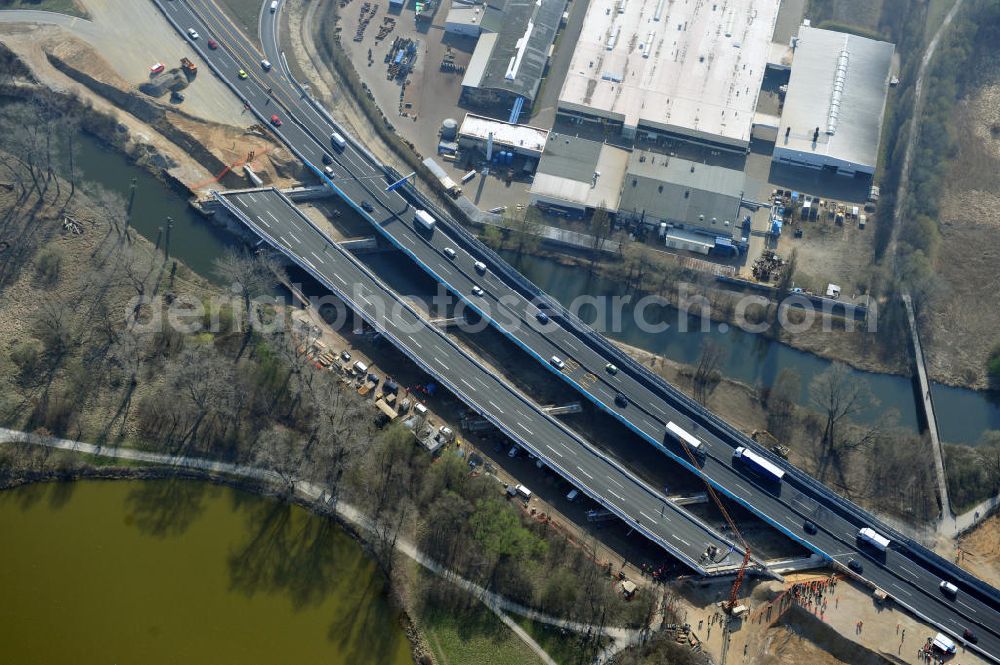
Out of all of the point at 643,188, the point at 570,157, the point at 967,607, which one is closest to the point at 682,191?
the point at 643,188

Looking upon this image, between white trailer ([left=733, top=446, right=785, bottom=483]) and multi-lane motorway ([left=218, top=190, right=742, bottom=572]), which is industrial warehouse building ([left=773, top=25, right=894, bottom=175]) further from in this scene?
multi-lane motorway ([left=218, top=190, right=742, bottom=572])

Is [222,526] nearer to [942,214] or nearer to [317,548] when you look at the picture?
[317,548]

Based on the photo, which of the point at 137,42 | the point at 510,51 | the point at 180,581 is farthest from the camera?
the point at 510,51

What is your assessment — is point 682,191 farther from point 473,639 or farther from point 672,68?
point 473,639

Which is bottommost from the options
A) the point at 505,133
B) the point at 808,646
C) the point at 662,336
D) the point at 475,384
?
the point at 808,646

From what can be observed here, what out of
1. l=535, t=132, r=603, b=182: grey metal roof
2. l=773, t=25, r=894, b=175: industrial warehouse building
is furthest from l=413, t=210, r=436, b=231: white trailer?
l=773, t=25, r=894, b=175: industrial warehouse building

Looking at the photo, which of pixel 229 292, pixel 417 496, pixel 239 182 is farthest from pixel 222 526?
pixel 239 182

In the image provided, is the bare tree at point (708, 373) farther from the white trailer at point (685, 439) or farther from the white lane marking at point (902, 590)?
the white lane marking at point (902, 590)
